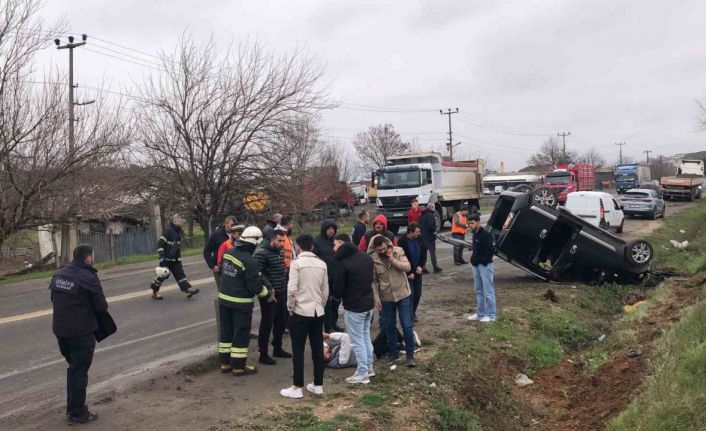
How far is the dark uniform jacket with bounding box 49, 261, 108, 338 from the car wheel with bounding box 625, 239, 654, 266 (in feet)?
34.3

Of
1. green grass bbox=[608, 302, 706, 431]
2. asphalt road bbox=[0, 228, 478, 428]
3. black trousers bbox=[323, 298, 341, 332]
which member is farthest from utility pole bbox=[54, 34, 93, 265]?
green grass bbox=[608, 302, 706, 431]

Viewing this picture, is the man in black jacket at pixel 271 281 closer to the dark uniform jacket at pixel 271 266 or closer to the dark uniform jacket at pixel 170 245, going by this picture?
the dark uniform jacket at pixel 271 266

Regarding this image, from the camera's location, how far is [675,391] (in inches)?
218

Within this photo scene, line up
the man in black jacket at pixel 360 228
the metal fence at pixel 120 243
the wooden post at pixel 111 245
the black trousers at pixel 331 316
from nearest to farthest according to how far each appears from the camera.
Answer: the black trousers at pixel 331 316
the man in black jacket at pixel 360 228
the metal fence at pixel 120 243
the wooden post at pixel 111 245

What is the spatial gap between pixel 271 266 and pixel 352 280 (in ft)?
4.30

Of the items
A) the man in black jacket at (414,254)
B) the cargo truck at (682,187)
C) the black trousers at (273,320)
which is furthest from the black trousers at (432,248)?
the cargo truck at (682,187)

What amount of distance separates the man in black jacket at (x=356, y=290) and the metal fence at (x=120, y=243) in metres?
19.9

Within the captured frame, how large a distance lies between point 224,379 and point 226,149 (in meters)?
18.4

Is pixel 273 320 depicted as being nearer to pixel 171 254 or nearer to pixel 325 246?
pixel 325 246

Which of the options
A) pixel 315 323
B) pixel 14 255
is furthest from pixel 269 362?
pixel 14 255

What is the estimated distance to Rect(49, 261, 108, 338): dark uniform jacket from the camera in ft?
17.0

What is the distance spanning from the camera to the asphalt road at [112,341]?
21.4 feet

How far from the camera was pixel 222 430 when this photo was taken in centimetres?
508

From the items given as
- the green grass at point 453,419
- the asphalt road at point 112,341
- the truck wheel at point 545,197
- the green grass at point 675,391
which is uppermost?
the truck wheel at point 545,197
